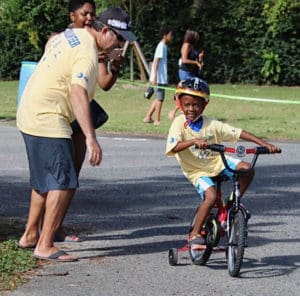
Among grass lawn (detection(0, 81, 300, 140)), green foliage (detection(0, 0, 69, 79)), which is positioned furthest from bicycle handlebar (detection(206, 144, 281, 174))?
green foliage (detection(0, 0, 69, 79))

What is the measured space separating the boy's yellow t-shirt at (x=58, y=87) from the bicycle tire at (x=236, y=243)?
1349mm

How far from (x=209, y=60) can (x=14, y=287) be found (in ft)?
82.1

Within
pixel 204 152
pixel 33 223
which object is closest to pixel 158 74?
pixel 33 223

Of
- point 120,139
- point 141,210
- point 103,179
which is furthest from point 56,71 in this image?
point 120,139

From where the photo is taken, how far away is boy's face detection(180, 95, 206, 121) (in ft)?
20.9

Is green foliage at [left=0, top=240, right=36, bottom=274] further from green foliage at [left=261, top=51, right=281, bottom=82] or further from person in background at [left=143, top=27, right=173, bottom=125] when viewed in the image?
green foliage at [left=261, top=51, right=281, bottom=82]

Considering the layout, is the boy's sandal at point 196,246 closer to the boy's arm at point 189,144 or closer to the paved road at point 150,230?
the paved road at point 150,230

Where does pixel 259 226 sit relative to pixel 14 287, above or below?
below

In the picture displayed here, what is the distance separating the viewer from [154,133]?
15578 millimetres

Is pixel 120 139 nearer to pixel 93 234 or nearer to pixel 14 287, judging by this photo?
pixel 93 234

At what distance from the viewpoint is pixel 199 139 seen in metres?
6.37

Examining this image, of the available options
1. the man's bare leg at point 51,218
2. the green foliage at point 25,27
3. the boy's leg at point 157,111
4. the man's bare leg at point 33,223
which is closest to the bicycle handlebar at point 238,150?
the man's bare leg at point 51,218

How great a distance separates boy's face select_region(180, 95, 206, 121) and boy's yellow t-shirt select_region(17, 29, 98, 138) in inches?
26.3

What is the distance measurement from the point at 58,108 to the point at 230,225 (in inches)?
58.3
